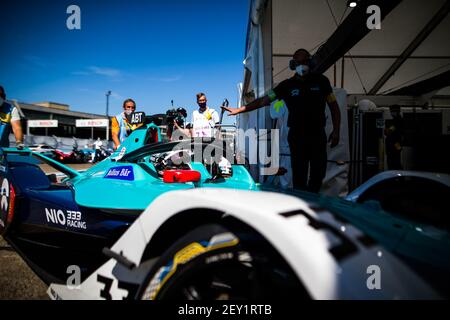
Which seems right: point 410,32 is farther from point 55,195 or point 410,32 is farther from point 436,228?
point 55,195

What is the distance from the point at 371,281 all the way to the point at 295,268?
16cm

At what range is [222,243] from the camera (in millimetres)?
692

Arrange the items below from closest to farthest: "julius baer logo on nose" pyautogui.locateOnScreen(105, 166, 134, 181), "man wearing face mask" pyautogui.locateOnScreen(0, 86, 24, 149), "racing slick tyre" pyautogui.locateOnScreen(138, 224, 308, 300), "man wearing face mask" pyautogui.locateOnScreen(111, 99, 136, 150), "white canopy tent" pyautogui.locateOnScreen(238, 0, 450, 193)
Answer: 1. "racing slick tyre" pyautogui.locateOnScreen(138, 224, 308, 300)
2. "julius baer logo on nose" pyautogui.locateOnScreen(105, 166, 134, 181)
3. "man wearing face mask" pyautogui.locateOnScreen(0, 86, 24, 149)
4. "man wearing face mask" pyautogui.locateOnScreen(111, 99, 136, 150)
5. "white canopy tent" pyautogui.locateOnScreen(238, 0, 450, 193)

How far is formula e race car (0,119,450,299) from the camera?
1.77ft

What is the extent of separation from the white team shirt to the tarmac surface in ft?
11.5

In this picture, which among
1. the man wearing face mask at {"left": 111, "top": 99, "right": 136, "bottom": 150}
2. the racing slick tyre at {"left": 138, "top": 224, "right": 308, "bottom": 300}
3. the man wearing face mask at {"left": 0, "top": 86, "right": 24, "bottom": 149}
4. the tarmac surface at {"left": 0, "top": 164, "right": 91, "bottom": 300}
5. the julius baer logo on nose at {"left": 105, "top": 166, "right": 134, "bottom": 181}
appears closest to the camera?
the racing slick tyre at {"left": 138, "top": 224, "right": 308, "bottom": 300}

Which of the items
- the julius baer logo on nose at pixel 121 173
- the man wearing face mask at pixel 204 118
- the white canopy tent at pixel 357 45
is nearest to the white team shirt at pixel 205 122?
the man wearing face mask at pixel 204 118

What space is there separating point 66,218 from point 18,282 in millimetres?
569

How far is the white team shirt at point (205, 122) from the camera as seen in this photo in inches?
194

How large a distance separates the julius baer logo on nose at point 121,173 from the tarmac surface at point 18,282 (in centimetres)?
79

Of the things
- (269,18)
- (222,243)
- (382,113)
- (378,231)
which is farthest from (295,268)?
(269,18)

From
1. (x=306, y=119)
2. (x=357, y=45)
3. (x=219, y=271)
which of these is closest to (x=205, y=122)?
(x=306, y=119)

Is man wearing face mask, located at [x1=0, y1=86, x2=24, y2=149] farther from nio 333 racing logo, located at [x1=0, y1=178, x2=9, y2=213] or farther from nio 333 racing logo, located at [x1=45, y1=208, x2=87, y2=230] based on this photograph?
nio 333 racing logo, located at [x1=45, y1=208, x2=87, y2=230]

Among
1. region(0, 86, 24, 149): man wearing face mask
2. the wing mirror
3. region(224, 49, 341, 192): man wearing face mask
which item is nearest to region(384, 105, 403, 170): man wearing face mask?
region(224, 49, 341, 192): man wearing face mask
